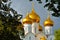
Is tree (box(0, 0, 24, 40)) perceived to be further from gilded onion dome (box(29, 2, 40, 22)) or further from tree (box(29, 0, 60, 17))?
gilded onion dome (box(29, 2, 40, 22))

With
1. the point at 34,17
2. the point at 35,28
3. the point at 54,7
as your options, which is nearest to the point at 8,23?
the point at 54,7

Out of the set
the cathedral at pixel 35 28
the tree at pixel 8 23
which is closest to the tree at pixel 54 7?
the tree at pixel 8 23

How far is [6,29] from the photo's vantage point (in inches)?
232

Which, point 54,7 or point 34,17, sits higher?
point 54,7

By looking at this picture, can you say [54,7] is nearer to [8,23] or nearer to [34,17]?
[8,23]

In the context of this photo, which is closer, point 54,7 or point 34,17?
point 54,7

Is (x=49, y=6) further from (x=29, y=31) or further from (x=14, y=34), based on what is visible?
(x=29, y=31)

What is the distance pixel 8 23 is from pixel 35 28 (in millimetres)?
34074

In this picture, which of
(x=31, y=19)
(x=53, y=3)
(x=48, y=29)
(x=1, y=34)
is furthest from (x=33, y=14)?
(x=53, y=3)

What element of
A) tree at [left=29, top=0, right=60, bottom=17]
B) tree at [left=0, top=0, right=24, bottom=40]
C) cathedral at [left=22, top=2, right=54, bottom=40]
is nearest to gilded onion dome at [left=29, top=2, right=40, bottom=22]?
cathedral at [left=22, top=2, right=54, bottom=40]

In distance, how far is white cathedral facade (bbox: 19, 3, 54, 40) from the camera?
37844 mm

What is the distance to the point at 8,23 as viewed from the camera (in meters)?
5.60

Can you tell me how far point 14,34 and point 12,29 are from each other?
0.13 metres

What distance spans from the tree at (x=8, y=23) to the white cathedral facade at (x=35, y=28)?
3037cm
